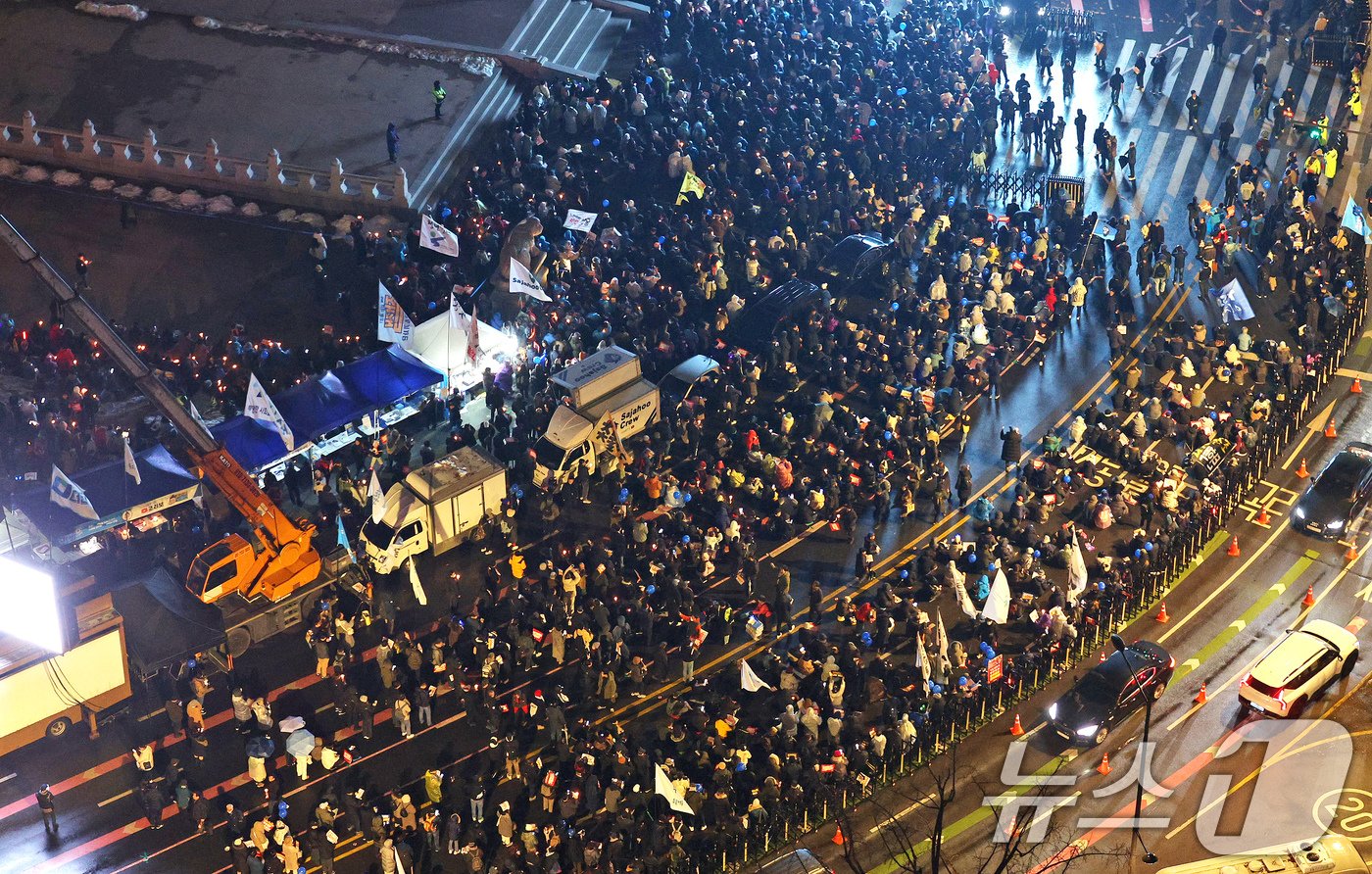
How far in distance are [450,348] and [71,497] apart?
12.2 metres

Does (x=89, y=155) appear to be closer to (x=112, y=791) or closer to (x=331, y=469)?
(x=331, y=469)

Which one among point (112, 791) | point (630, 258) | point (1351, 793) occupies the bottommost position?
point (1351, 793)

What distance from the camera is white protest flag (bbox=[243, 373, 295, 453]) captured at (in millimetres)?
52969

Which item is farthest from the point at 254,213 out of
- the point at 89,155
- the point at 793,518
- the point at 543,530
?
the point at 793,518

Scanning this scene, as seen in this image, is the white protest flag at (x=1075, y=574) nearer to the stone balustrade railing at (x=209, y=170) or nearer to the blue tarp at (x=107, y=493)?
the blue tarp at (x=107, y=493)

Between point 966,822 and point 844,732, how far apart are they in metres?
3.58

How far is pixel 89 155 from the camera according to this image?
67500 millimetres

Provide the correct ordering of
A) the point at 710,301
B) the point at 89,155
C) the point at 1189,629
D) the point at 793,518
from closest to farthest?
the point at 1189,629, the point at 793,518, the point at 710,301, the point at 89,155

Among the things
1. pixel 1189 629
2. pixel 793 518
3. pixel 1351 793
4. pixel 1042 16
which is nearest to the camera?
pixel 1351 793

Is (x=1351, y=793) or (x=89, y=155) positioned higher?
(x=89, y=155)

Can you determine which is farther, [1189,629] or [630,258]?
[630,258]

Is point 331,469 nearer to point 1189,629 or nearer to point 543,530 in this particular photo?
point 543,530

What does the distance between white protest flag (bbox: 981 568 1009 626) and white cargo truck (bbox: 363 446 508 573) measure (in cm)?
1414

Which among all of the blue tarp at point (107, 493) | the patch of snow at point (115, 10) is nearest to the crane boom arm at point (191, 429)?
the blue tarp at point (107, 493)
